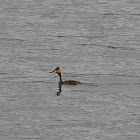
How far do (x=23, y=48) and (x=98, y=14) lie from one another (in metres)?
13.9

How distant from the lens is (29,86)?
91.7 feet

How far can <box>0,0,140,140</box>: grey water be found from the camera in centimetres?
2188

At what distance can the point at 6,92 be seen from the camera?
26766mm

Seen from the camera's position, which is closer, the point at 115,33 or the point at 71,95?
the point at 71,95

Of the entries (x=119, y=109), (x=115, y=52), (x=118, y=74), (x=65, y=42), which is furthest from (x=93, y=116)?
(x=65, y=42)

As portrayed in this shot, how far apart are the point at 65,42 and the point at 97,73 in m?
8.51

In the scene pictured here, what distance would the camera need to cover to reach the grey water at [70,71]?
21.9 metres

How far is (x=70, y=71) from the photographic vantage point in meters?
31.4

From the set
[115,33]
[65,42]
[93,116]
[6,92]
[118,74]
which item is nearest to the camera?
[93,116]

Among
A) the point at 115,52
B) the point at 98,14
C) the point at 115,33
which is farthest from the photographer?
the point at 98,14

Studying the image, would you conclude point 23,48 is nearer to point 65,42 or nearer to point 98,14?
point 65,42

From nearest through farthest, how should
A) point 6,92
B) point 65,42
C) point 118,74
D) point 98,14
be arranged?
point 6,92 < point 118,74 < point 65,42 < point 98,14

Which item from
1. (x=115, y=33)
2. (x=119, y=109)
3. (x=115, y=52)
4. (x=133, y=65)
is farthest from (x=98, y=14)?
(x=119, y=109)

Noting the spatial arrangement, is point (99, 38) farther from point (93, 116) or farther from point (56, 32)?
point (93, 116)
